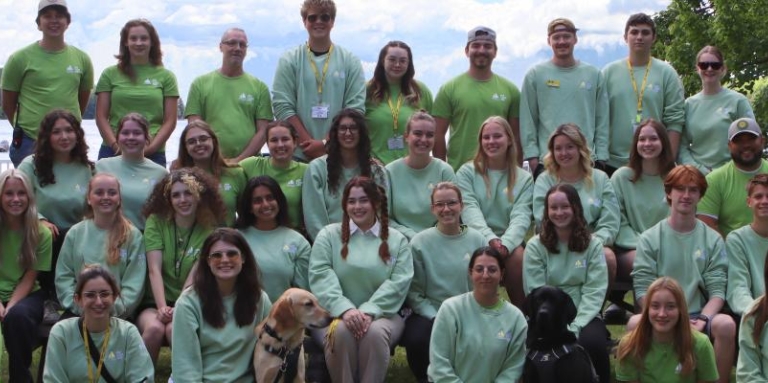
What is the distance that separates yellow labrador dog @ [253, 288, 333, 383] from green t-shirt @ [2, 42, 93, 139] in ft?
11.1

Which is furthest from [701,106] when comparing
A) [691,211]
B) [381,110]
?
[381,110]

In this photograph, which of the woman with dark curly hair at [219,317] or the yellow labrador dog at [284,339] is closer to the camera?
the yellow labrador dog at [284,339]

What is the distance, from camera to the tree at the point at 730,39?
78.0 ft

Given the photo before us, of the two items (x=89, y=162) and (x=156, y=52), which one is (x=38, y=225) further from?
(x=156, y=52)

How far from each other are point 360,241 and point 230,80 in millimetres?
2198

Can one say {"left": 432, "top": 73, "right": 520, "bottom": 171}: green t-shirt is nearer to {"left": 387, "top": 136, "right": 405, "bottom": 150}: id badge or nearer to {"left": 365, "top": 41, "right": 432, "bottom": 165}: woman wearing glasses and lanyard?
{"left": 365, "top": 41, "right": 432, "bottom": 165}: woman wearing glasses and lanyard

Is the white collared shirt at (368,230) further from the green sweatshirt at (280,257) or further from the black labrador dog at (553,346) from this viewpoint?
the black labrador dog at (553,346)

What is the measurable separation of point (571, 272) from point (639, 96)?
91.4 inches

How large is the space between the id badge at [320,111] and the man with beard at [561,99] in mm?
1640

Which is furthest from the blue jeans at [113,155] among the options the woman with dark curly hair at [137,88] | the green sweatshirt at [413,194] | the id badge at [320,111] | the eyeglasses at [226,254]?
the eyeglasses at [226,254]


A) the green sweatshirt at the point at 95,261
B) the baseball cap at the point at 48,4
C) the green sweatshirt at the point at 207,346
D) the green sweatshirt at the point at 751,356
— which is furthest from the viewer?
the baseball cap at the point at 48,4

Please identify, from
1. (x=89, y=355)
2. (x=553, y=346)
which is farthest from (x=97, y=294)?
(x=553, y=346)

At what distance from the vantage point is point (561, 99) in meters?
9.24

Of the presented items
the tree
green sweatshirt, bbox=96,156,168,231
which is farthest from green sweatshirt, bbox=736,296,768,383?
the tree
